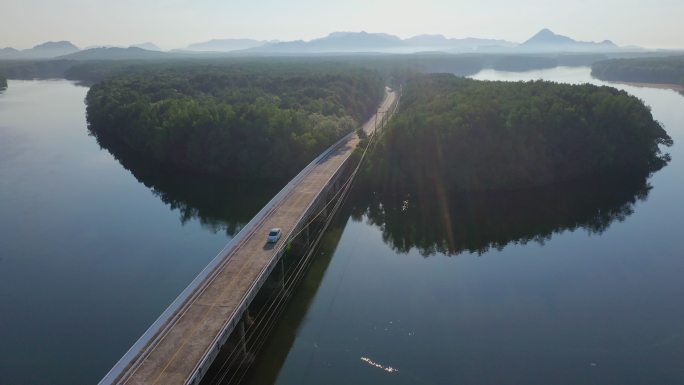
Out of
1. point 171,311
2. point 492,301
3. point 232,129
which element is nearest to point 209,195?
point 232,129

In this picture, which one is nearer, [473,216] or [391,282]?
[391,282]

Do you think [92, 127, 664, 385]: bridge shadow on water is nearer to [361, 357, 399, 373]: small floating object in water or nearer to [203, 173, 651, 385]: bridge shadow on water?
[203, 173, 651, 385]: bridge shadow on water

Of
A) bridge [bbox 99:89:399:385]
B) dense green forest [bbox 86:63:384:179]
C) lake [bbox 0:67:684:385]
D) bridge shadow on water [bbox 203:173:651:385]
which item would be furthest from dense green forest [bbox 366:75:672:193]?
A: bridge [bbox 99:89:399:385]

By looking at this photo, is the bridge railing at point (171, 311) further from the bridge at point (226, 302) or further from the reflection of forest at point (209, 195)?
the reflection of forest at point (209, 195)

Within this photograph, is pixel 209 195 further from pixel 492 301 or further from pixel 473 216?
pixel 492 301

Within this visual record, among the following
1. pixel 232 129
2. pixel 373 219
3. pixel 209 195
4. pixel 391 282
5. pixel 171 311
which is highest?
pixel 232 129

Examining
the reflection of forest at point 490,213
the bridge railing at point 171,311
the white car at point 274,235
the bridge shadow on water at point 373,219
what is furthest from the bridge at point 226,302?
the reflection of forest at point 490,213
